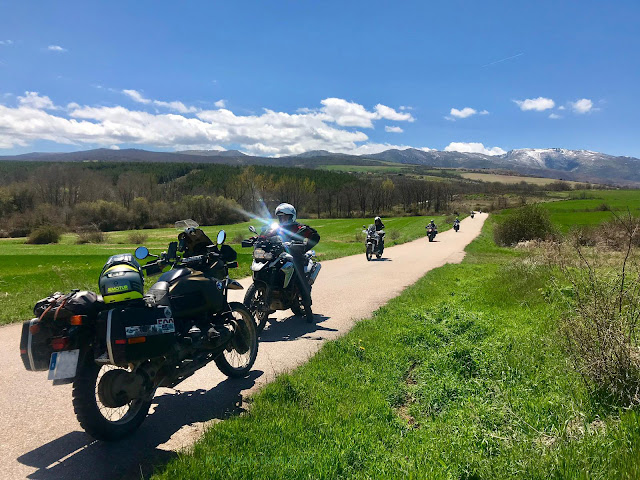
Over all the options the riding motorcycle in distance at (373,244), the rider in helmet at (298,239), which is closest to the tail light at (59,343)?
the rider in helmet at (298,239)

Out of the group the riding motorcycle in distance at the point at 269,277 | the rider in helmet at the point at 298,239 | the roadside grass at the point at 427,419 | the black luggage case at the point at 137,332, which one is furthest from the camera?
the rider in helmet at the point at 298,239

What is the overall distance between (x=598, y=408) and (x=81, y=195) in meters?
108

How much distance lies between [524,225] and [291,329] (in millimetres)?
27616

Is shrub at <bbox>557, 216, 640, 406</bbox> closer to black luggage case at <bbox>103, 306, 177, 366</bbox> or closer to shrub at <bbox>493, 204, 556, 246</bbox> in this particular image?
black luggage case at <bbox>103, 306, 177, 366</bbox>

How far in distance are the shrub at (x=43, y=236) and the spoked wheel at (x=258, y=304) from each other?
53.8m

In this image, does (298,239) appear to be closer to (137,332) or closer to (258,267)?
(258,267)

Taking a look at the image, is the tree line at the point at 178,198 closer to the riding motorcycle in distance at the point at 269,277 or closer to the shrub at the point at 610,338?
the riding motorcycle in distance at the point at 269,277

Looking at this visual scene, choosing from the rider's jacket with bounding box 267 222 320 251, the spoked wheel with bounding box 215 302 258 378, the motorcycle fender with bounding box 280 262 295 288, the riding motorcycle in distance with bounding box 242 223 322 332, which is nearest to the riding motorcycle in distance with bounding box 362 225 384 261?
the rider's jacket with bounding box 267 222 320 251

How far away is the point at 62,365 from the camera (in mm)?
3256

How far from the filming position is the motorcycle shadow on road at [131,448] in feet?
10.8

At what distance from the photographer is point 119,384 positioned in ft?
11.8

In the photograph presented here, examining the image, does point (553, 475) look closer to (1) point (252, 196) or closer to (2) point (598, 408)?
(2) point (598, 408)

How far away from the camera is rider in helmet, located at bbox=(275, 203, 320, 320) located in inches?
317

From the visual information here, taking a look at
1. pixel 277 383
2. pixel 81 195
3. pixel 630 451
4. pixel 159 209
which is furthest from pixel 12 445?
pixel 81 195
